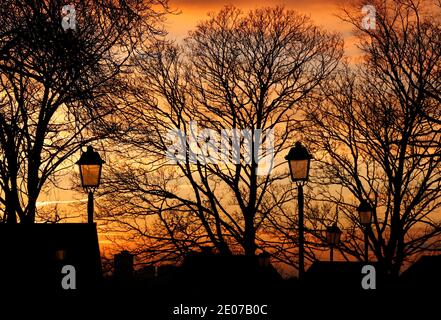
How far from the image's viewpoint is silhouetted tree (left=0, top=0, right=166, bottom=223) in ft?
44.4

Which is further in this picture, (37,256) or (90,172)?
(37,256)

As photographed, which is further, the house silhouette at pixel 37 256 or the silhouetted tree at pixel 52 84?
the house silhouette at pixel 37 256

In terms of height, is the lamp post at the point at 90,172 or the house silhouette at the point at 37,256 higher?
the lamp post at the point at 90,172

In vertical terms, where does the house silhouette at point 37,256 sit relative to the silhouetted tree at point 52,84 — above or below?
below

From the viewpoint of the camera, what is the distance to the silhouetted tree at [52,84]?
1355 centimetres

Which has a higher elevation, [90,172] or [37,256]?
[90,172]

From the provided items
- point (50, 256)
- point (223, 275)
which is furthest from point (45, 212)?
point (223, 275)

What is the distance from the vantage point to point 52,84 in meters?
15.1

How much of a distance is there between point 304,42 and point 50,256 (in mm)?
16057

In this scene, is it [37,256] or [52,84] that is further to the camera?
[37,256]

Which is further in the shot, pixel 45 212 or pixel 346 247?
pixel 346 247

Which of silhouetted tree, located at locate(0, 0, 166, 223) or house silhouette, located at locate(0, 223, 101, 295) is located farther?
house silhouette, located at locate(0, 223, 101, 295)

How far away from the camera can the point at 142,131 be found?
32.9m
